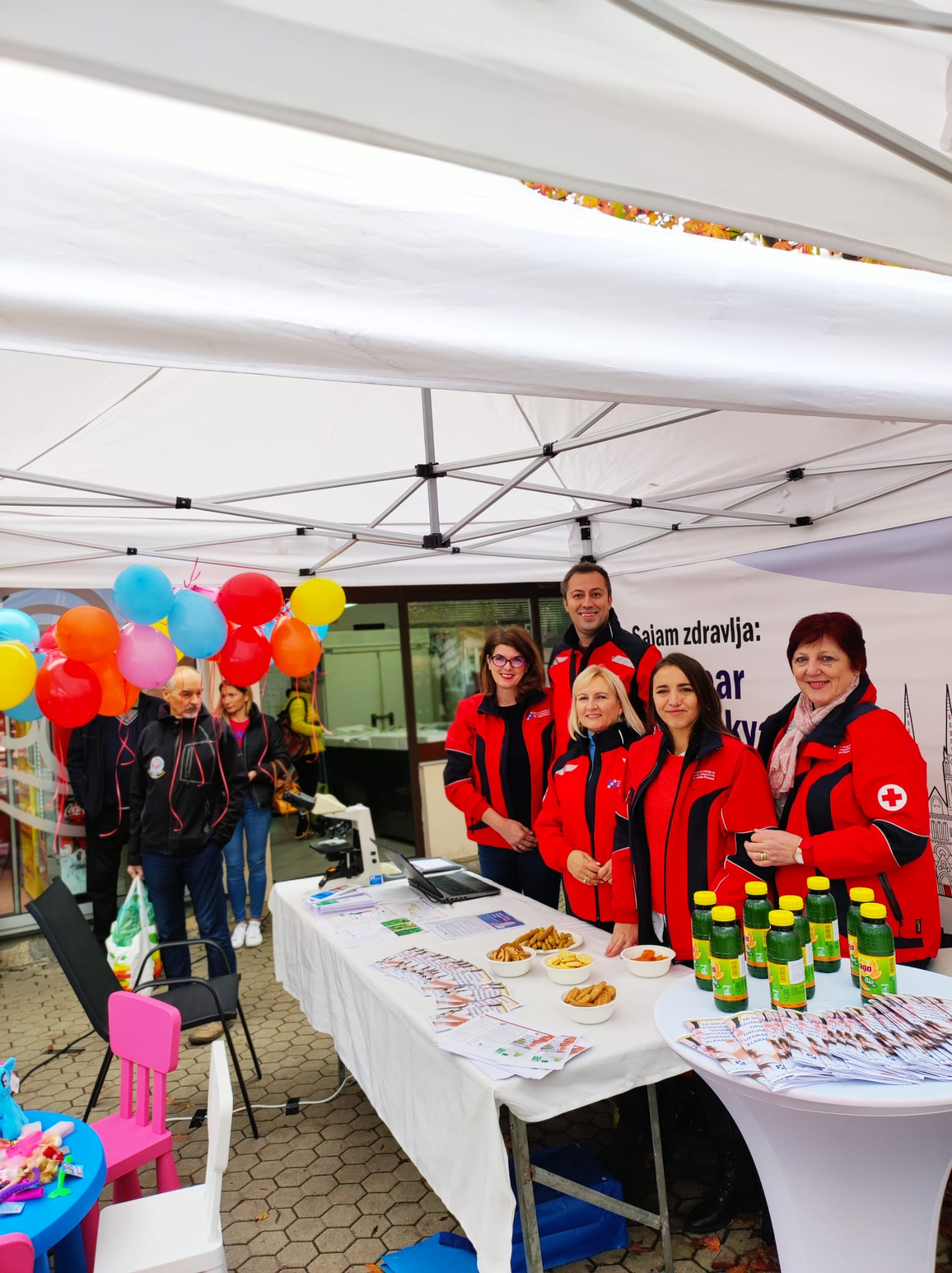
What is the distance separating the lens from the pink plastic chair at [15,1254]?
155 cm

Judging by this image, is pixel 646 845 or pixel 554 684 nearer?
pixel 646 845

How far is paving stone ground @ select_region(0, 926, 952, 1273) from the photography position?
7.90 feet

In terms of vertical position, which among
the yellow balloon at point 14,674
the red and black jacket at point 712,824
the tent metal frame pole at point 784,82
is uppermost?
the tent metal frame pole at point 784,82

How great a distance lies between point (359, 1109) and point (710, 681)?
2232mm

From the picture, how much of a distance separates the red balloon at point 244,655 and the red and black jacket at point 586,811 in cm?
151

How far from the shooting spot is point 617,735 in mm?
3010

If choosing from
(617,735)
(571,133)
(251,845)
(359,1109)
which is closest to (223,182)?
(571,133)

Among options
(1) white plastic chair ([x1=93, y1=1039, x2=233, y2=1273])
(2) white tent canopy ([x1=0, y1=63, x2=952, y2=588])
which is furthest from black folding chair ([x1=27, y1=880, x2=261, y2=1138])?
(2) white tent canopy ([x1=0, y1=63, x2=952, y2=588])

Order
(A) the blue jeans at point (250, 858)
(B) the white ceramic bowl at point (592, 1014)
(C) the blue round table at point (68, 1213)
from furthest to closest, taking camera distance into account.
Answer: (A) the blue jeans at point (250, 858) → (B) the white ceramic bowl at point (592, 1014) → (C) the blue round table at point (68, 1213)

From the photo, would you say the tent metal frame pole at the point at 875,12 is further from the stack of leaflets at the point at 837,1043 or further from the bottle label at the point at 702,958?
the bottle label at the point at 702,958

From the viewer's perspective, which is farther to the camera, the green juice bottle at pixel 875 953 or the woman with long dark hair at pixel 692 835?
the woman with long dark hair at pixel 692 835

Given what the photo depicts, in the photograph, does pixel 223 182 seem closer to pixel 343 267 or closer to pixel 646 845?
pixel 343 267

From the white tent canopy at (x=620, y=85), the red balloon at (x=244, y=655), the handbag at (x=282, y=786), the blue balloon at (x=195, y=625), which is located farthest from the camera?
the handbag at (x=282, y=786)

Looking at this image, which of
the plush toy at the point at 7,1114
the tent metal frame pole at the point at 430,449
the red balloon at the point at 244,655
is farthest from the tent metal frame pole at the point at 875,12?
the red balloon at the point at 244,655
